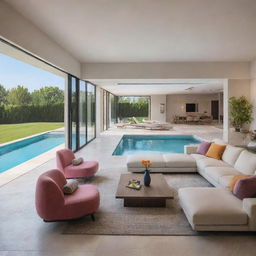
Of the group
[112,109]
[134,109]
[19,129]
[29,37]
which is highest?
[29,37]

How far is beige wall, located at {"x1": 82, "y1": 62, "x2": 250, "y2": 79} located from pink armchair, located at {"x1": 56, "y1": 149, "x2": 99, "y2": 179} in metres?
4.33

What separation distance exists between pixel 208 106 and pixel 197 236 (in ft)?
62.6

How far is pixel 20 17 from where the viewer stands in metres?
3.98

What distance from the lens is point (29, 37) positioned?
431 cm

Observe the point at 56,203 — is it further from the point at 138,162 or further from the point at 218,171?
the point at 218,171

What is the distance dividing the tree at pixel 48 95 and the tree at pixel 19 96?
1.39 meters

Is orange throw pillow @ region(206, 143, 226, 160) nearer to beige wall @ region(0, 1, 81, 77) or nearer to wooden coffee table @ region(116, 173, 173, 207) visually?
wooden coffee table @ region(116, 173, 173, 207)

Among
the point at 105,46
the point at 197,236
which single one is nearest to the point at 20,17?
the point at 105,46

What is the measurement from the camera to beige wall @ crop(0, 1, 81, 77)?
11.6 feet

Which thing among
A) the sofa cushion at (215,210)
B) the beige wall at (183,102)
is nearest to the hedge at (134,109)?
the beige wall at (183,102)

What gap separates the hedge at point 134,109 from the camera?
20.9m

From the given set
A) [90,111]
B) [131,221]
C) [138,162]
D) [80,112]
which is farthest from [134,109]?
[131,221]

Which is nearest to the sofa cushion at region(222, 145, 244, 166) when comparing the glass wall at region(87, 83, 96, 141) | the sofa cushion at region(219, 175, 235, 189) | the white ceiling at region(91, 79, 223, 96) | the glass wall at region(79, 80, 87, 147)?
the sofa cushion at region(219, 175, 235, 189)

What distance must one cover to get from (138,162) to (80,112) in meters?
4.23
